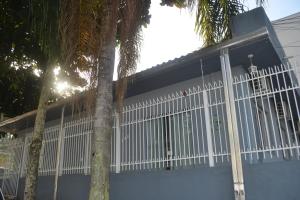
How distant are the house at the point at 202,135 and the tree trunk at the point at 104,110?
1.77m

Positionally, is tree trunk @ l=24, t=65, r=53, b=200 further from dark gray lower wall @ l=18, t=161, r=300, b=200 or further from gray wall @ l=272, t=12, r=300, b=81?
gray wall @ l=272, t=12, r=300, b=81

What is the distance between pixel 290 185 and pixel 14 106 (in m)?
9.99

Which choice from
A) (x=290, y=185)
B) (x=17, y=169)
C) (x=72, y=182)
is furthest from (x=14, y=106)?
(x=290, y=185)

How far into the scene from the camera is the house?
4.89 m

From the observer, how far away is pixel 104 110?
4.64m

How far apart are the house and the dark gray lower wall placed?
1 centimetres

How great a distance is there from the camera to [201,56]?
6.23 meters

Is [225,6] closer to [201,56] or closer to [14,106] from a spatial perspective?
[201,56]

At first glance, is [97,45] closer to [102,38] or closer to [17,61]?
[102,38]

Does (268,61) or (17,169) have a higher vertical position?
(268,61)

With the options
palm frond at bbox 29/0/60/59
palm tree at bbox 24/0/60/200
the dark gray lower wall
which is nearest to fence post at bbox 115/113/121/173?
the dark gray lower wall

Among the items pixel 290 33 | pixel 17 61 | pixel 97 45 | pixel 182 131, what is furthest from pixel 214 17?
pixel 290 33

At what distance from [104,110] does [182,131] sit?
248 cm

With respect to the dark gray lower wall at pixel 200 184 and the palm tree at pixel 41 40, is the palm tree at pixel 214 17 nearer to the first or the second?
the palm tree at pixel 41 40
